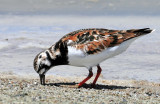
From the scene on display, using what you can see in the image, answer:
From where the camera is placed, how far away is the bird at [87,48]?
10289 millimetres

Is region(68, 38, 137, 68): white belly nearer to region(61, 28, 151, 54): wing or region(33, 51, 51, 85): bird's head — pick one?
region(61, 28, 151, 54): wing

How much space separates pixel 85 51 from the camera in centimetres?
1025

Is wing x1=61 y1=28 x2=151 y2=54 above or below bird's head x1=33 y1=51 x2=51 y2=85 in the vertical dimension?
above

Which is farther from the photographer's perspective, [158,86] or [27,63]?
[27,63]

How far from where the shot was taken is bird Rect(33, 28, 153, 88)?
10.3m

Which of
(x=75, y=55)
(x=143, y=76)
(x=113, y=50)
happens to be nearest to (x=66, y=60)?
(x=75, y=55)

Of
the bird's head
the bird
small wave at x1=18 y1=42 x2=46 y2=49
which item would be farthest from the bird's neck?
small wave at x1=18 y1=42 x2=46 y2=49

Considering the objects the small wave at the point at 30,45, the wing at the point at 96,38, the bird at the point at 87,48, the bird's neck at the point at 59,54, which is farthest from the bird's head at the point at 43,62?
the small wave at the point at 30,45

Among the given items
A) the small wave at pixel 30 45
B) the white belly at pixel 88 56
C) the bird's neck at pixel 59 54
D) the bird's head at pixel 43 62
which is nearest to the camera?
the white belly at pixel 88 56

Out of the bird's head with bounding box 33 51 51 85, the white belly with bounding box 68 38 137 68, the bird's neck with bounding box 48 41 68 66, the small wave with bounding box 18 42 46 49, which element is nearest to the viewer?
the white belly with bounding box 68 38 137 68

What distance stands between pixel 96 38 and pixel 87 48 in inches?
20.9

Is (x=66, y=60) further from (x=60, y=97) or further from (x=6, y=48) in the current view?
(x=6, y=48)

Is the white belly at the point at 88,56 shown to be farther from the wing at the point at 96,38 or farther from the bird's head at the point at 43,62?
the bird's head at the point at 43,62

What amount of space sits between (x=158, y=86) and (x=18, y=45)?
19448 mm
